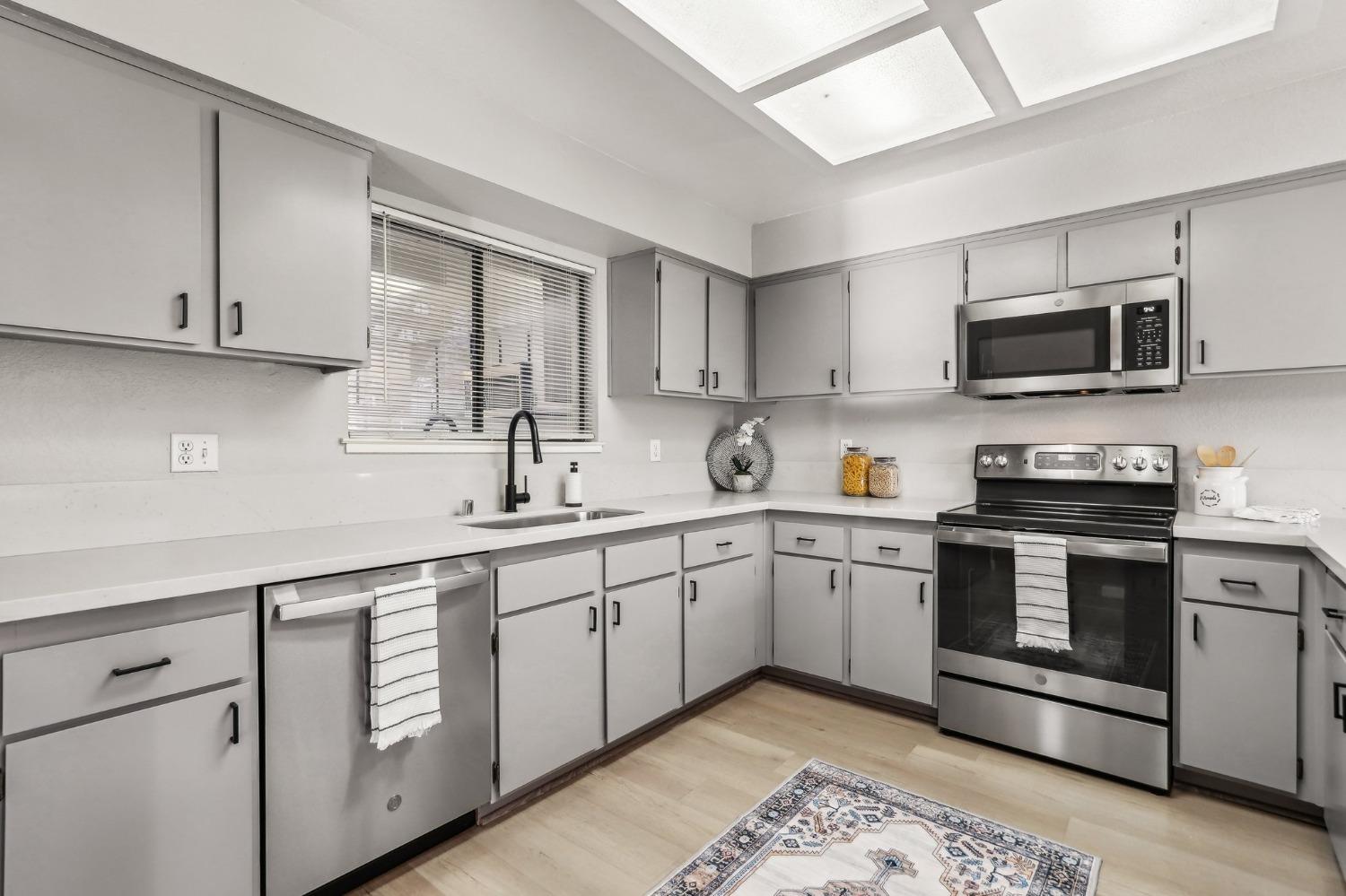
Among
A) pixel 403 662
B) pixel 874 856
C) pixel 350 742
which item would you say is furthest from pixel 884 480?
pixel 350 742

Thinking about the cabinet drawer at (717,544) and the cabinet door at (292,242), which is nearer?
the cabinet door at (292,242)

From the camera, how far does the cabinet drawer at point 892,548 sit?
2828mm

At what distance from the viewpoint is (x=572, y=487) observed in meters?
2.96

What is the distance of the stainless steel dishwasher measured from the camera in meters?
1.58

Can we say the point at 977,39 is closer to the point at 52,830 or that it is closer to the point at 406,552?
the point at 406,552

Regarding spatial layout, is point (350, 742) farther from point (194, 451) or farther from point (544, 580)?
point (194, 451)

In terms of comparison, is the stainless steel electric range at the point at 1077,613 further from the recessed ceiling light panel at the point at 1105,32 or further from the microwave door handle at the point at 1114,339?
the recessed ceiling light panel at the point at 1105,32

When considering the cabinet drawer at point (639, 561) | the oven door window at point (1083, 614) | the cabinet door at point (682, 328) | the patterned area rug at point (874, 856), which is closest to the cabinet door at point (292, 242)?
A: the cabinet drawer at point (639, 561)

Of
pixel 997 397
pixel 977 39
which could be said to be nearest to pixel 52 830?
pixel 977 39

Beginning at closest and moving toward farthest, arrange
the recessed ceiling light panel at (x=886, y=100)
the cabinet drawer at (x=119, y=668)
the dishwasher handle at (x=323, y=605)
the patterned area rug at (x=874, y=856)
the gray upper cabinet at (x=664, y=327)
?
the cabinet drawer at (x=119, y=668) < the dishwasher handle at (x=323, y=605) < the patterned area rug at (x=874, y=856) < the recessed ceiling light panel at (x=886, y=100) < the gray upper cabinet at (x=664, y=327)

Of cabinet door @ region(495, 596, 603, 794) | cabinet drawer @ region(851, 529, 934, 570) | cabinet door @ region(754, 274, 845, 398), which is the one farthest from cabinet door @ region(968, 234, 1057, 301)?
cabinet door @ region(495, 596, 603, 794)

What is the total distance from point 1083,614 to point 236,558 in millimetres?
2751

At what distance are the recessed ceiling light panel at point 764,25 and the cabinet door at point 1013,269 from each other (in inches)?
58.1

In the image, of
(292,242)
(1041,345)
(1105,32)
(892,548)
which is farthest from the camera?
(892,548)
